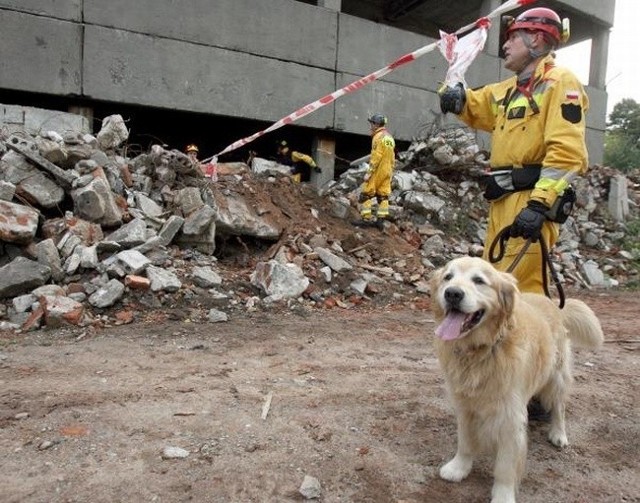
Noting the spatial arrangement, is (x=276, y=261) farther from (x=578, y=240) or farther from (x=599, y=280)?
(x=578, y=240)

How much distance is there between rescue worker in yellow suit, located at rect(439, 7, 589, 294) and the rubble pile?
298 centimetres

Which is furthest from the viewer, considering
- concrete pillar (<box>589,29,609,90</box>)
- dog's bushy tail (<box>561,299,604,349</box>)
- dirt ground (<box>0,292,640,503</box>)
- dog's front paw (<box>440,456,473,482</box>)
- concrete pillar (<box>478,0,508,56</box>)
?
concrete pillar (<box>589,29,609,90</box>)

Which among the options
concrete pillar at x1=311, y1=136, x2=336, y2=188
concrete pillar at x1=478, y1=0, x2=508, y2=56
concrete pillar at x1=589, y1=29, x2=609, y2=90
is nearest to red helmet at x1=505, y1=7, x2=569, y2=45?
concrete pillar at x1=311, y1=136, x2=336, y2=188

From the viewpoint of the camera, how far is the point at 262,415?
9.64 feet

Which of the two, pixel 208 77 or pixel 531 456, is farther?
pixel 208 77

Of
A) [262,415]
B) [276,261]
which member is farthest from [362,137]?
[262,415]

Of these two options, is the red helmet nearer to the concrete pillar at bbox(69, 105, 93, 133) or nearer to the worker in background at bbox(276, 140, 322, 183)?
the worker in background at bbox(276, 140, 322, 183)

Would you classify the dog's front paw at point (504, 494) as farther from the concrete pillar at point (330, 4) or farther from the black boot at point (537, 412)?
the concrete pillar at point (330, 4)

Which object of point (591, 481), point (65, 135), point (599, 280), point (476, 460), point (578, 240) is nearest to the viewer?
point (591, 481)

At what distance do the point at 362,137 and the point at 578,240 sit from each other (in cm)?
490

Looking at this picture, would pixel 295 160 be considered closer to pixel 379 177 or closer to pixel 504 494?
pixel 379 177

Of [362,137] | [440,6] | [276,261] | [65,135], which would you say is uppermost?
[440,6]

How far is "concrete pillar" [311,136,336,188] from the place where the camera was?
10.3 metres

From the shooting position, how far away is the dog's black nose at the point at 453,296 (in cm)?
217
